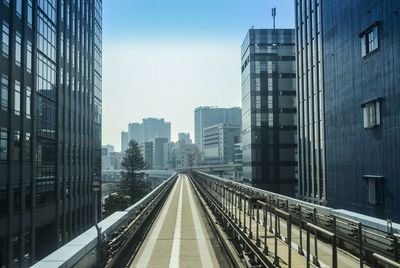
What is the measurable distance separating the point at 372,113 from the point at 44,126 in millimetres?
25829

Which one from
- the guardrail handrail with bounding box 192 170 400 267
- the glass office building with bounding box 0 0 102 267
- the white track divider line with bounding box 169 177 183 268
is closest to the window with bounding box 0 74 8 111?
the glass office building with bounding box 0 0 102 267

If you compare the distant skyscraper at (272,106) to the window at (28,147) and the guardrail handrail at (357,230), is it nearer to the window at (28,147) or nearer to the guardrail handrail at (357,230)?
the window at (28,147)

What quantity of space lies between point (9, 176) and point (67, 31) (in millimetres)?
21949

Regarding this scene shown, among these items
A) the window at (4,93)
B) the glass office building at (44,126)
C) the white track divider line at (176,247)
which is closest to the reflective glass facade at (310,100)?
the glass office building at (44,126)

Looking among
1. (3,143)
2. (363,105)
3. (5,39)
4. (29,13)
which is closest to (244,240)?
(363,105)

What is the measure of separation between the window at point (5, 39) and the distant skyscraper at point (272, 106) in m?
45.3

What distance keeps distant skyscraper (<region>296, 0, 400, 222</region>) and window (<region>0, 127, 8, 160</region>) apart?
20.5 metres

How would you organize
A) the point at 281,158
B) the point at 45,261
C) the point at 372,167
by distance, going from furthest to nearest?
the point at 281,158 < the point at 372,167 < the point at 45,261

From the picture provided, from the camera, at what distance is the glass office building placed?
101ft

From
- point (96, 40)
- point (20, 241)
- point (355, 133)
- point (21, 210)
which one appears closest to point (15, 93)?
point (21, 210)

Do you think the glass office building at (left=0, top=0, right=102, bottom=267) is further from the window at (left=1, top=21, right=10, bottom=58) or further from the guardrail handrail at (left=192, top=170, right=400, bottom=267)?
the guardrail handrail at (left=192, top=170, right=400, bottom=267)

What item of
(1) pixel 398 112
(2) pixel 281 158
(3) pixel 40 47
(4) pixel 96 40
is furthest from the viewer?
(2) pixel 281 158

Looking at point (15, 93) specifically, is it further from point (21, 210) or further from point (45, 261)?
point (45, 261)

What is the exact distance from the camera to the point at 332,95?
104 feet
